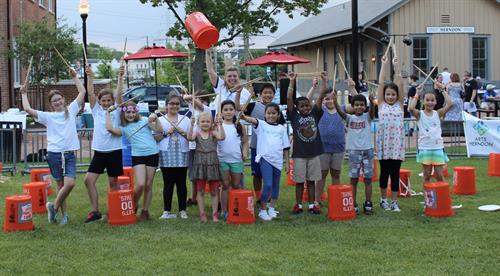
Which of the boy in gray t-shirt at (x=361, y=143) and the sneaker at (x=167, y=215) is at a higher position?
the boy in gray t-shirt at (x=361, y=143)

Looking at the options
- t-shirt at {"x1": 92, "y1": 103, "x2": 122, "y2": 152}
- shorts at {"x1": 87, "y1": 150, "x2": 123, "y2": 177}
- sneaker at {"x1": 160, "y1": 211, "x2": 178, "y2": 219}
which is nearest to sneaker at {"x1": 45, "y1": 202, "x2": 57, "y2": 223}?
shorts at {"x1": 87, "y1": 150, "x2": 123, "y2": 177}

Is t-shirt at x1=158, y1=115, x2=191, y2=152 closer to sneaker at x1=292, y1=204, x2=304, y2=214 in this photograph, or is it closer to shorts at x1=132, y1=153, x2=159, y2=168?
shorts at x1=132, y1=153, x2=159, y2=168

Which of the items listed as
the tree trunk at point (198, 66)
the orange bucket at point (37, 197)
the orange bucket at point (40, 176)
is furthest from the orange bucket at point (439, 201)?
the tree trunk at point (198, 66)

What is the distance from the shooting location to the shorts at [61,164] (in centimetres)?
771

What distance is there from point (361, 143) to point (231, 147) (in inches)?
66.8

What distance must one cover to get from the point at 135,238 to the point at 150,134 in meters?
1.49

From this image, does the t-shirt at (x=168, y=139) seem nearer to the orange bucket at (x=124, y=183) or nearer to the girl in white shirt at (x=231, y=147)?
the girl in white shirt at (x=231, y=147)

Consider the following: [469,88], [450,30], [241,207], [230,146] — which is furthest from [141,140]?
[450,30]

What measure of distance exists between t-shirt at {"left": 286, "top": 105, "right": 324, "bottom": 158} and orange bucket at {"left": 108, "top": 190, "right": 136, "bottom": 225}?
220cm

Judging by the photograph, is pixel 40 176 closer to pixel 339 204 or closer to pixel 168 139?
pixel 168 139

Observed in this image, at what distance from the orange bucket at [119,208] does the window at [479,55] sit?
21.9 m

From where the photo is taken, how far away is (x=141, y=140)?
781 centimetres

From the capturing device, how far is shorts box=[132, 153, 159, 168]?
7781 mm

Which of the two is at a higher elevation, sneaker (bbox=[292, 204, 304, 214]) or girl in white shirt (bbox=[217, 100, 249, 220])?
girl in white shirt (bbox=[217, 100, 249, 220])
